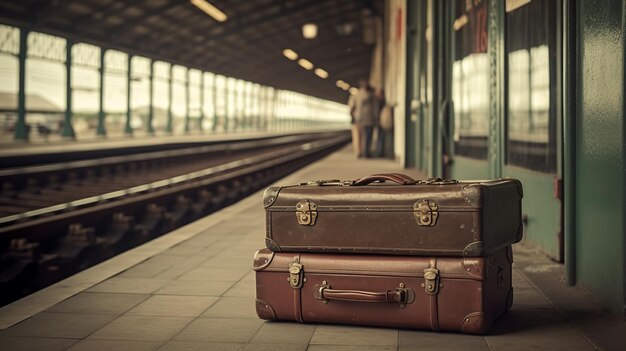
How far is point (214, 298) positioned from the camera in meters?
4.15

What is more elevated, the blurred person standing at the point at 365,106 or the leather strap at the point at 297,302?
the blurred person standing at the point at 365,106

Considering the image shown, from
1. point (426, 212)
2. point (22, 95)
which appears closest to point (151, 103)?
point (22, 95)

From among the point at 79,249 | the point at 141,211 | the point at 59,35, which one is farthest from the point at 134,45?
the point at 79,249

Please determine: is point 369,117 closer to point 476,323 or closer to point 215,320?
point 215,320

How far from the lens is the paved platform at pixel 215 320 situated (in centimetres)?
319

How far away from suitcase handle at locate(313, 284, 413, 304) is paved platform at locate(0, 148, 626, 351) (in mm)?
141

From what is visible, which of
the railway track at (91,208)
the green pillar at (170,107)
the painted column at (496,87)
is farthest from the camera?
the green pillar at (170,107)

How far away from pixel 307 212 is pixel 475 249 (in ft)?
2.52

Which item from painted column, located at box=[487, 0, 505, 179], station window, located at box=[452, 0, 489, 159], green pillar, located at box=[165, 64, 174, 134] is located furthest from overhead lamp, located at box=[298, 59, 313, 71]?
painted column, located at box=[487, 0, 505, 179]

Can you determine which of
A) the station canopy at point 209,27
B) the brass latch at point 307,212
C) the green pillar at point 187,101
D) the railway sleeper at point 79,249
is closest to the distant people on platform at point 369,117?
the station canopy at point 209,27

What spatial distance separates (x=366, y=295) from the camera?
3379 millimetres

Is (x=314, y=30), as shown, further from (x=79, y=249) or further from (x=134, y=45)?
(x=79, y=249)

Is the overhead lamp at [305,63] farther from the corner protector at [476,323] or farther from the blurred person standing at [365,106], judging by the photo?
the corner protector at [476,323]

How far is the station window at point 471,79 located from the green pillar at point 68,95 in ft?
59.0
